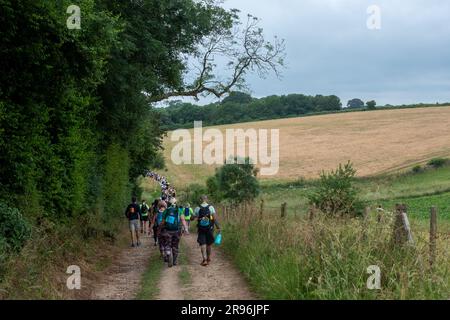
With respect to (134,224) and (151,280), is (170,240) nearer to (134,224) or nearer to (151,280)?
(151,280)

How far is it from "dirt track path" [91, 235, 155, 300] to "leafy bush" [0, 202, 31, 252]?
5.49 ft

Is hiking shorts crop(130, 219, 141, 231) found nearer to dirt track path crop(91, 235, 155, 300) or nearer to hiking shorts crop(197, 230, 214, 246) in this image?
dirt track path crop(91, 235, 155, 300)

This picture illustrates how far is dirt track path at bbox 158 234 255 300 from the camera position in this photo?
410 inches

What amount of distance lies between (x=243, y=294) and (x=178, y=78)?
14.6 meters

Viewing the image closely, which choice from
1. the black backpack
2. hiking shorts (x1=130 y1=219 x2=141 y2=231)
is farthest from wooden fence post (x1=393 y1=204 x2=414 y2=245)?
hiking shorts (x1=130 y1=219 x2=141 y2=231)

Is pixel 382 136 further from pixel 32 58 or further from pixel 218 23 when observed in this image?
pixel 32 58

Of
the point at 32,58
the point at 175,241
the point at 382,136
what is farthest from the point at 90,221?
the point at 382,136

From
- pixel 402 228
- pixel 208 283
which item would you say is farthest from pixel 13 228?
pixel 402 228

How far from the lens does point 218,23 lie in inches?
968

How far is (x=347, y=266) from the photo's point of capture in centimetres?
829

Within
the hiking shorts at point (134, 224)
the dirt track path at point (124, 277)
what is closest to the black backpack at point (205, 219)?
the dirt track path at point (124, 277)

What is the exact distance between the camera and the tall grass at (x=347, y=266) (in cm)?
775

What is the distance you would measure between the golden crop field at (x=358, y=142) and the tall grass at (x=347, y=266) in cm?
5267

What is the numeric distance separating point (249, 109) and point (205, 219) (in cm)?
10386
